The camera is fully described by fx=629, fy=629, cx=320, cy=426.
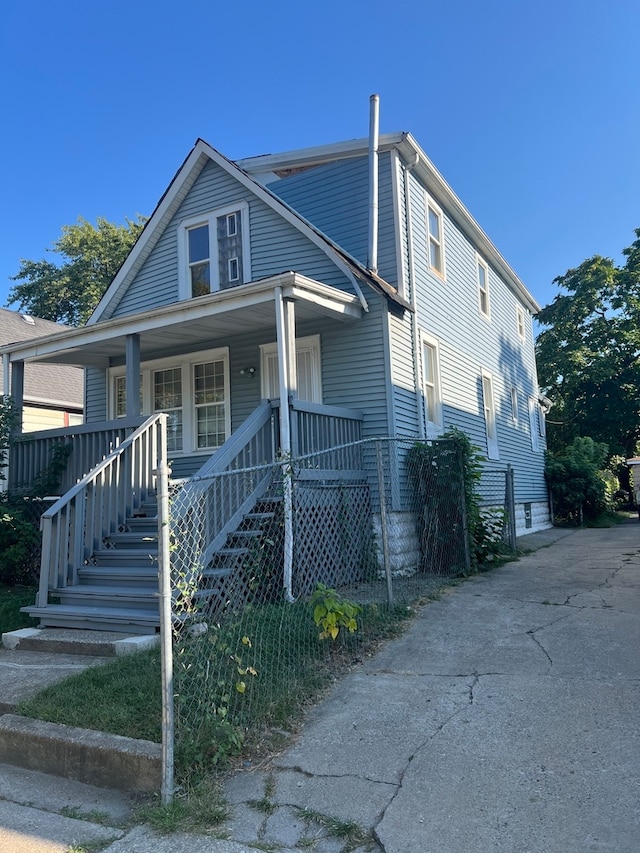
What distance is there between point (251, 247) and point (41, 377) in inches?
399

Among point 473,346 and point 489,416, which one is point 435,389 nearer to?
point 473,346

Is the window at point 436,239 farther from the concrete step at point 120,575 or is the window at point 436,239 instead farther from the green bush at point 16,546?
the green bush at point 16,546

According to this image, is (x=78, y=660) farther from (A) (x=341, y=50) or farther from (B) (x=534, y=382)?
(B) (x=534, y=382)

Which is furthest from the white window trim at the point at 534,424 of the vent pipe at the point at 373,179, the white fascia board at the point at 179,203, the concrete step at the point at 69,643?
the concrete step at the point at 69,643

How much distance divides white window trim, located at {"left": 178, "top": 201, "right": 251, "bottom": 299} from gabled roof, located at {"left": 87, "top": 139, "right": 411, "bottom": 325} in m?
0.43

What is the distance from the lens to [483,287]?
602 inches

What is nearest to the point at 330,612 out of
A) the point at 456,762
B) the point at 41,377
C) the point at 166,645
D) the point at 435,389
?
the point at 456,762

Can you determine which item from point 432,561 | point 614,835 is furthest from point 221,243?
point 614,835

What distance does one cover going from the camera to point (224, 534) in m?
6.47

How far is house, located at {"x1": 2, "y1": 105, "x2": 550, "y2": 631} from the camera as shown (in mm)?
7797

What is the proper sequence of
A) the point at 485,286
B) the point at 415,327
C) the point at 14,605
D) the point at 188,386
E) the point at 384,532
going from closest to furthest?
1. the point at 384,532
2. the point at 14,605
3. the point at 415,327
4. the point at 188,386
5. the point at 485,286

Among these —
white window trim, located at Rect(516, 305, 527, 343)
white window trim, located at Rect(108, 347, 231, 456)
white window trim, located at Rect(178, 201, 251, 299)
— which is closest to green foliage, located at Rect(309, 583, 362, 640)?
white window trim, located at Rect(108, 347, 231, 456)

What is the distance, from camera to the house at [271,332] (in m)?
7.80

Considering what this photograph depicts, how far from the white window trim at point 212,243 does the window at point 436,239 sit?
11.4ft
